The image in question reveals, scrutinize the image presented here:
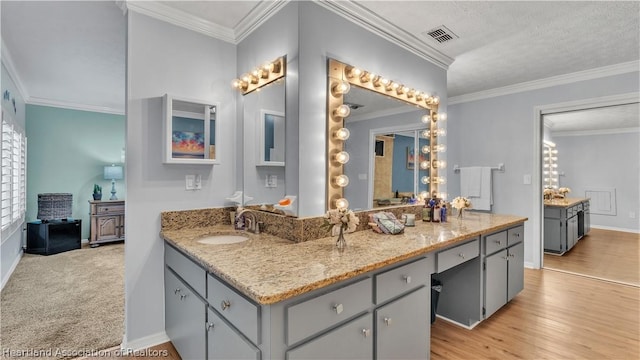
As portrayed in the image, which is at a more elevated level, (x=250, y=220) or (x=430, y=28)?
(x=430, y=28)

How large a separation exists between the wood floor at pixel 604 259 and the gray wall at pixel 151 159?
4.70 meters

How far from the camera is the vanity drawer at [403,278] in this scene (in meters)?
1.54

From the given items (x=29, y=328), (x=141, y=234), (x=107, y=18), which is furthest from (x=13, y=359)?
(x=107, y=18)

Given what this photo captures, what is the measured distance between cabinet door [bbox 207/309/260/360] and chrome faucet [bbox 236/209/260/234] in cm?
77

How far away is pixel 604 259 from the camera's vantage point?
14.7 ft

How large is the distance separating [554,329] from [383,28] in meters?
2.81

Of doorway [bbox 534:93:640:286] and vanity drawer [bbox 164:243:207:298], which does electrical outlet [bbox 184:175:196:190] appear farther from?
doorway [bbox 534:93:640:286]

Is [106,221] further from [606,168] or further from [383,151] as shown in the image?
[606,168]

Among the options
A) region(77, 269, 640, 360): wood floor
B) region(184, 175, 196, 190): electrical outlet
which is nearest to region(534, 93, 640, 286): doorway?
region(77, 269, 640, 360): wood floor

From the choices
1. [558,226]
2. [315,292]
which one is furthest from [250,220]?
[558,226]

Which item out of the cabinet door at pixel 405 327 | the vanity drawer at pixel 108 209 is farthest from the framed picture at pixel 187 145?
the vanity drawer at pixel 108 209

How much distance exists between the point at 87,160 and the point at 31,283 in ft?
9.14

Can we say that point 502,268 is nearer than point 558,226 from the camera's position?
Yes

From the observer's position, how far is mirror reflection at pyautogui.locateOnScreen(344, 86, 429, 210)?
2350 mm
